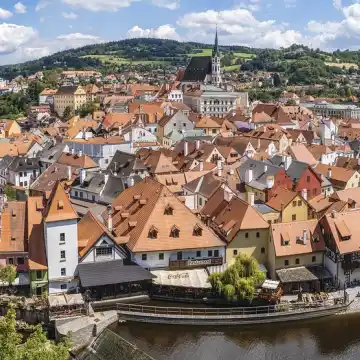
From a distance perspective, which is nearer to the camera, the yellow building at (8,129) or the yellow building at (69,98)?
the yellow building at (8,129)

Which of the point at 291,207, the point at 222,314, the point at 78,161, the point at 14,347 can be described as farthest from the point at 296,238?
the point at 78,161

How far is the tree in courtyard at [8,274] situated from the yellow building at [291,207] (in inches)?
955

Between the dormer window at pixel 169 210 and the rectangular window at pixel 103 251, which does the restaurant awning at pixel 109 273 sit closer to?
the rectangular window at pixel 103 251

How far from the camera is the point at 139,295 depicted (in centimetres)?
4484

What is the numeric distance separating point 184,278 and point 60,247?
398 inches

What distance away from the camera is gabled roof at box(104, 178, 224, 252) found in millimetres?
47281

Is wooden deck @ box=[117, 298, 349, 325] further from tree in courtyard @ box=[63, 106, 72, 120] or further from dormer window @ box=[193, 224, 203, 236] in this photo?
tree in courtyard @ box=[63, 106, 72, 120]

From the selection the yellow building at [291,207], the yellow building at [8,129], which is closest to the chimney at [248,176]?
the yellow building at [291,207]

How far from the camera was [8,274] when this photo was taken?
43406mm

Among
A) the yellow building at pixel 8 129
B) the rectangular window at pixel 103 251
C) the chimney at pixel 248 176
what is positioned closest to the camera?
the rectangular window at pixel 103 251

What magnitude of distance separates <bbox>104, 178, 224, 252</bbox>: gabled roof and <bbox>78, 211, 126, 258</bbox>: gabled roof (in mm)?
1979

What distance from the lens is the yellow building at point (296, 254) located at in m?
46.9

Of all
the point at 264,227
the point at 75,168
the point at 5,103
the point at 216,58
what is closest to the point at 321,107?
the point at 216,58

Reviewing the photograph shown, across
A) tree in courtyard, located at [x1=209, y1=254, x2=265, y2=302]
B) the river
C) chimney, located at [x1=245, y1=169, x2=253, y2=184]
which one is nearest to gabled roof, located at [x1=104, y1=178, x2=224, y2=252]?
tree in courtyard, located at [x1=209, y1=254, x2=265, y2=302]
